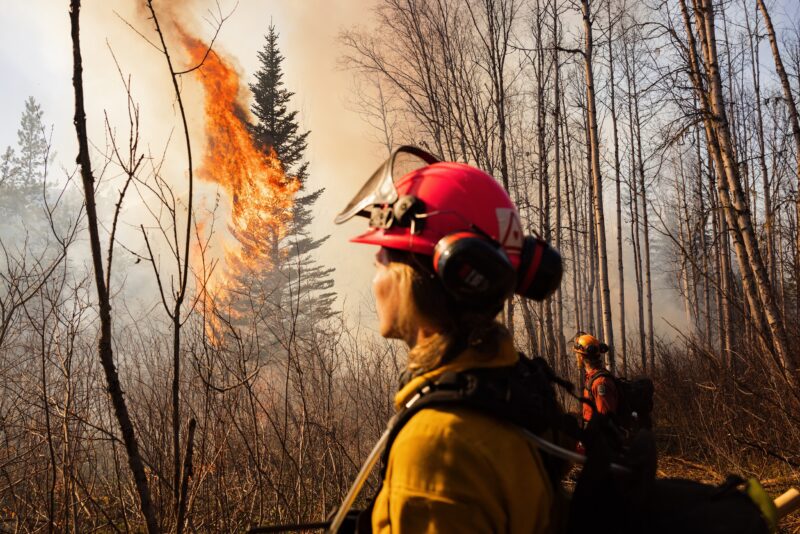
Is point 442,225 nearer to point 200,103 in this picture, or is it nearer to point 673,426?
point 673,426

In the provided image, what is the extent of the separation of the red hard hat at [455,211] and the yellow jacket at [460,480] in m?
0.47

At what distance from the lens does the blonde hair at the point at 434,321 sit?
118cm

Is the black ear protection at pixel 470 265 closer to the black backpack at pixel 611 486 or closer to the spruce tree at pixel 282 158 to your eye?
the black backpack at pixel 611 486

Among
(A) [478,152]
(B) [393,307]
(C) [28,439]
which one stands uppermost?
(A) [478,152]

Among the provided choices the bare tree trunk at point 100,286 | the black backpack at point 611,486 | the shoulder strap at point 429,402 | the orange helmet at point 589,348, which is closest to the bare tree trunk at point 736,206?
the orange helmet at point 589,348

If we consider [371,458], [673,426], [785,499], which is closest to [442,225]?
[371,458]

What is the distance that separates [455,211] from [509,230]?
177 mm

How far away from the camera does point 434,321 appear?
1.27m

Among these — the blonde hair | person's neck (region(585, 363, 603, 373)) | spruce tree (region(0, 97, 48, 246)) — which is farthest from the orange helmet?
spruce tree (region(0, 97, 48, 246))

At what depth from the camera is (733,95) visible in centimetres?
1955

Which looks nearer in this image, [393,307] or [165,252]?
[393,307]

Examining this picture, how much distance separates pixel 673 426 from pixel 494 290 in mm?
9444

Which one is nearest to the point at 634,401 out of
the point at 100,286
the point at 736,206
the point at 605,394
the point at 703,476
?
the point at 605,394

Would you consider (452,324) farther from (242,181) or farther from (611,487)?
(242,181)
